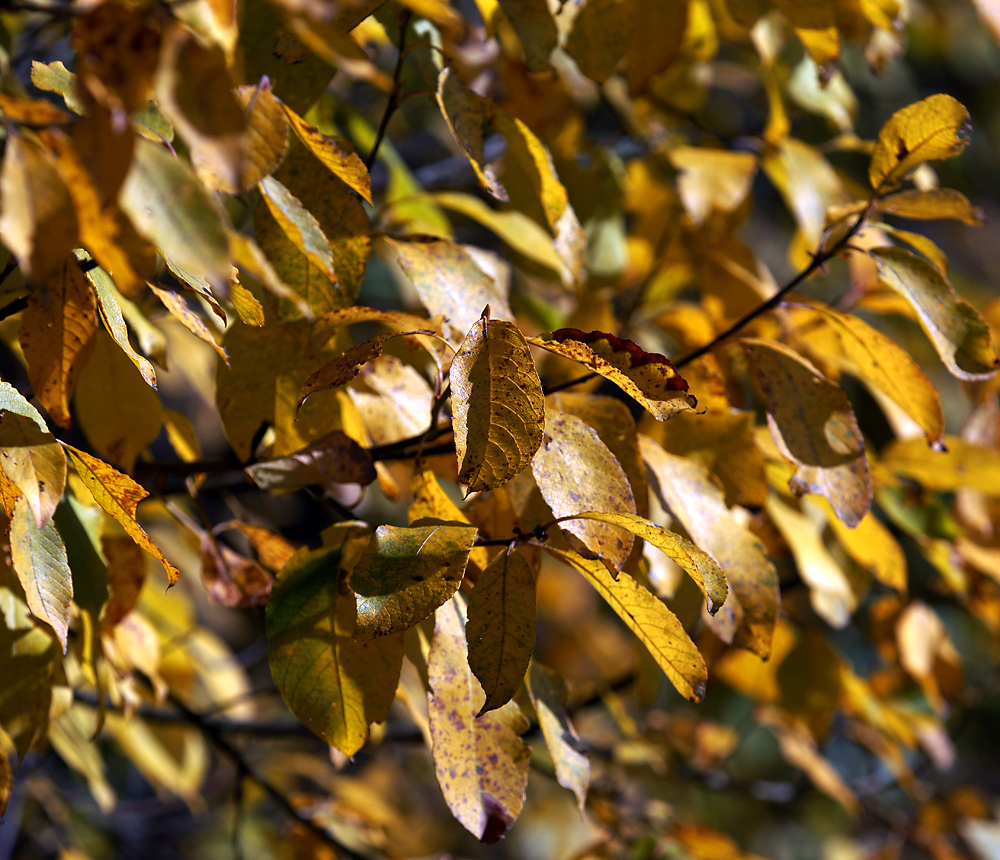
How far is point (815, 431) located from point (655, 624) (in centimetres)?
23

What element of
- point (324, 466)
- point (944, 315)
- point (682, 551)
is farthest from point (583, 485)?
point (944, 315)

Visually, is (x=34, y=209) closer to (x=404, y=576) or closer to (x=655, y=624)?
(x=404, y=576)

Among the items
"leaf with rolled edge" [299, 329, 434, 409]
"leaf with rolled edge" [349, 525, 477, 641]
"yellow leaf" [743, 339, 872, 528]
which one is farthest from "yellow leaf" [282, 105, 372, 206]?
"yellow leaf" [743, 339, 872, 528]

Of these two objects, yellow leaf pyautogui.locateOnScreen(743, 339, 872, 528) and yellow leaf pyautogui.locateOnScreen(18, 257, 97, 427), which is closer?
yellow leaf pyautogui.locateOnScreen(18, 257, 97, 427)

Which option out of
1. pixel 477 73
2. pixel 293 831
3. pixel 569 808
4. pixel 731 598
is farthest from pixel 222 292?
pixel 569 808

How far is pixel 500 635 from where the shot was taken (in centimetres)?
48

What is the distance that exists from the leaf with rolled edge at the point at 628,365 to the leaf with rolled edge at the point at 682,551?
0.21 feet

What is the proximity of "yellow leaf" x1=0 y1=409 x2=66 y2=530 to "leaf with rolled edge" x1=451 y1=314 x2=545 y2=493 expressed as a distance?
0.76 ft

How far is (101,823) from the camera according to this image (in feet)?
6.31

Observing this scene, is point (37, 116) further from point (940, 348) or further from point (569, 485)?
point (940, 348)

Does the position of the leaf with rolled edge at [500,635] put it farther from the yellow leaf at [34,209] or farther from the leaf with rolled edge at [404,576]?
the yellow leaf at [34,209]

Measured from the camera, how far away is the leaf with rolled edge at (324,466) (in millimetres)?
586

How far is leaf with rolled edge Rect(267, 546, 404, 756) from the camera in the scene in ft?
1.85

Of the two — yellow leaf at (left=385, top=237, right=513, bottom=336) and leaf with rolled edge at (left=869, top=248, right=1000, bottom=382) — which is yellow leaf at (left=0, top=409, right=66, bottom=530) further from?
leaf with rolled edge at (left=869, top=248, right=1000, bottom=382)
